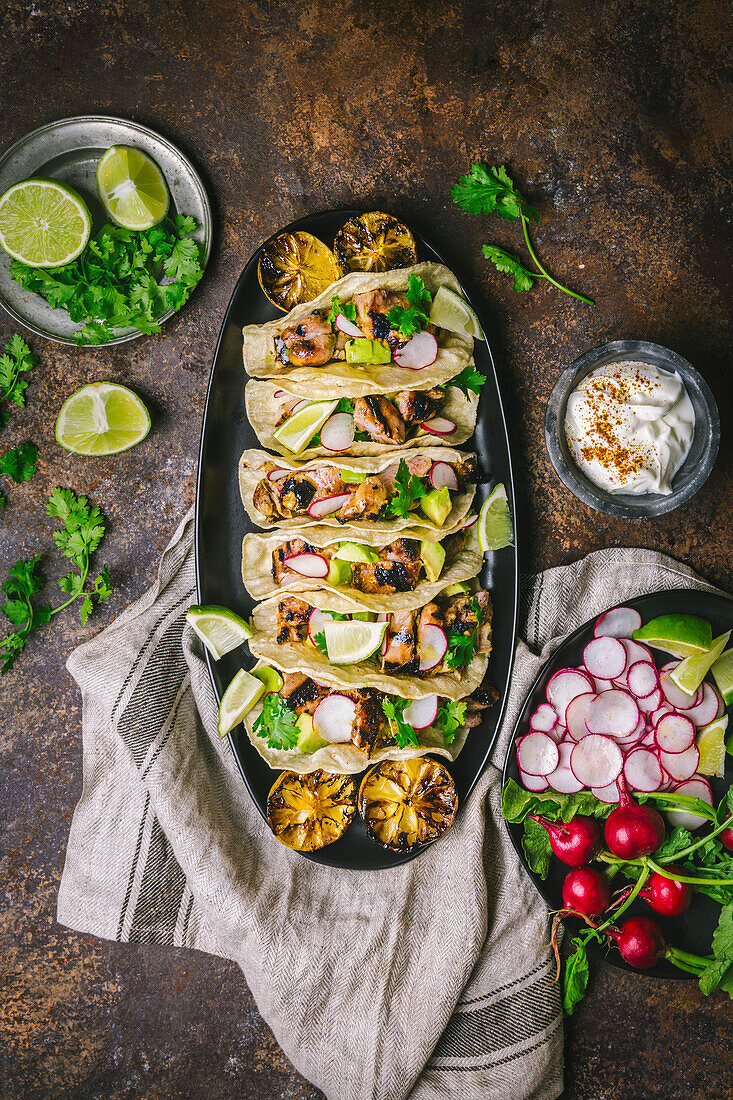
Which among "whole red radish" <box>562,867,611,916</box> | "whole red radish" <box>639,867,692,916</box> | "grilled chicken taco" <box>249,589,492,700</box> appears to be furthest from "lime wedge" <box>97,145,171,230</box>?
"whole red radish" <box>639,867,692,916</box>

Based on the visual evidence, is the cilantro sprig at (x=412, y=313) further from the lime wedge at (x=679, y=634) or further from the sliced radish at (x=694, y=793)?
the sliced radish at (x=694, y=793)

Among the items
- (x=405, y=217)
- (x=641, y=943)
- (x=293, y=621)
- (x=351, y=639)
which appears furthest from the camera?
(x=405, y=217)

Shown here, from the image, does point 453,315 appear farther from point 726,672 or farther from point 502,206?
point 726,672

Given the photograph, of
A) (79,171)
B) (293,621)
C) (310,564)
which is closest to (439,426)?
(310,564)

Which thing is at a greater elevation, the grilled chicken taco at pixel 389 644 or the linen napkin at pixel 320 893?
the grilled chicken taco at pixel 389 644

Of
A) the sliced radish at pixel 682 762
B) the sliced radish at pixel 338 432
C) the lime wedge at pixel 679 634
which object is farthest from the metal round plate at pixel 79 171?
the sliced radish at pixel 682 762

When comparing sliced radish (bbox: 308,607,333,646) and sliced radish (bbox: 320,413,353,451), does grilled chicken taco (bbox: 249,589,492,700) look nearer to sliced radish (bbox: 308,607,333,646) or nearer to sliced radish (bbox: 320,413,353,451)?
sliced radish (bbox: 308,607,333,646)

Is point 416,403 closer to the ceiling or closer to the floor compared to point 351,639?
closer to the ceiling
